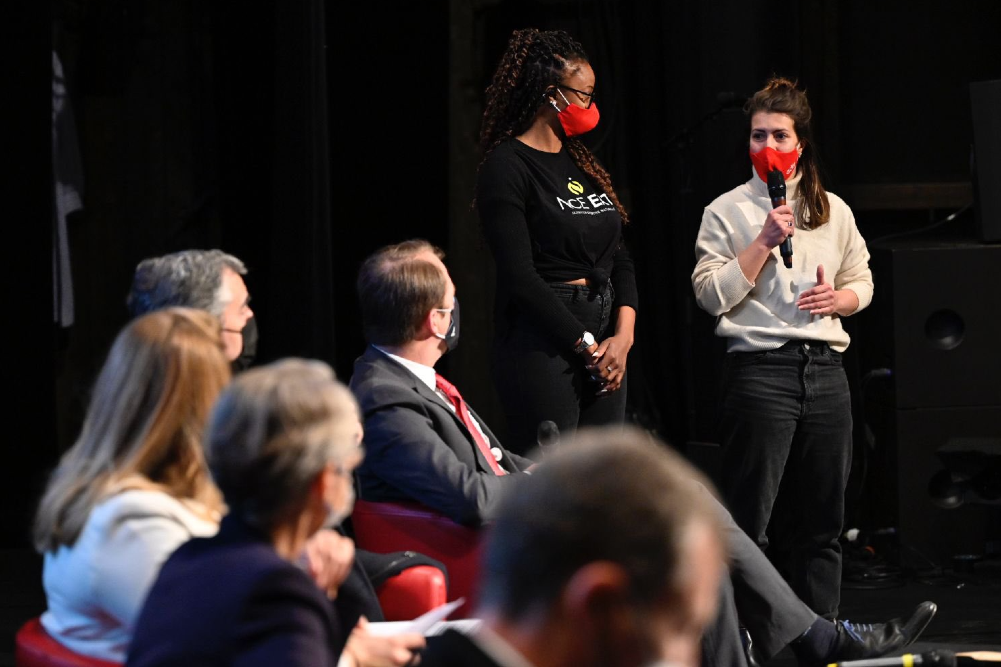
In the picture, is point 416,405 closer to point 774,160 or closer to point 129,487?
point 129,487

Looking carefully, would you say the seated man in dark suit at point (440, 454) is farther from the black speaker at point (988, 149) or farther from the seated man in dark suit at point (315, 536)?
the black speaker at point (988, 149)

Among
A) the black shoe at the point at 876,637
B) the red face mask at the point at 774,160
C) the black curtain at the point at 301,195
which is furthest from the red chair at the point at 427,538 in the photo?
the black curtain at the point at 301,195

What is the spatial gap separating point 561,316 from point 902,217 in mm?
2380

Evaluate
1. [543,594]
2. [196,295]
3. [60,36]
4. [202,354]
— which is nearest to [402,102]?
[60,36]

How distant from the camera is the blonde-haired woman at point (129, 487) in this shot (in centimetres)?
162

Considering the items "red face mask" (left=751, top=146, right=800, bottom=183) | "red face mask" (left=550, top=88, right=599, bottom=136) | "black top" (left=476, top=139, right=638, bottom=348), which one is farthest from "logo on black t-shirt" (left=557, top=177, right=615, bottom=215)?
"red face mask" (left=751, top=146, right=800, bottom=183)

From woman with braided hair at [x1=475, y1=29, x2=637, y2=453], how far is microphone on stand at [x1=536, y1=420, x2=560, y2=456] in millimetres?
265

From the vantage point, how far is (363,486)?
2.50 metres

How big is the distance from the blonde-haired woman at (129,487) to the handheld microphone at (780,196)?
5.88 feet

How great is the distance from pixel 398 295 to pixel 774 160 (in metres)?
1.14

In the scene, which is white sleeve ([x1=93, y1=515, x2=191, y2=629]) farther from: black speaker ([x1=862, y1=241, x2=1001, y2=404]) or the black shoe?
black speaker ([x1=862, y1=241, x2=1001, y2=404])

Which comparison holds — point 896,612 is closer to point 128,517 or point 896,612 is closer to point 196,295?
point 196,295

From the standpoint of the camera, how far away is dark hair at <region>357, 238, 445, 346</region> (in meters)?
2.59

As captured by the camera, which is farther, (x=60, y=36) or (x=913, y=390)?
(x=60, y=36)
